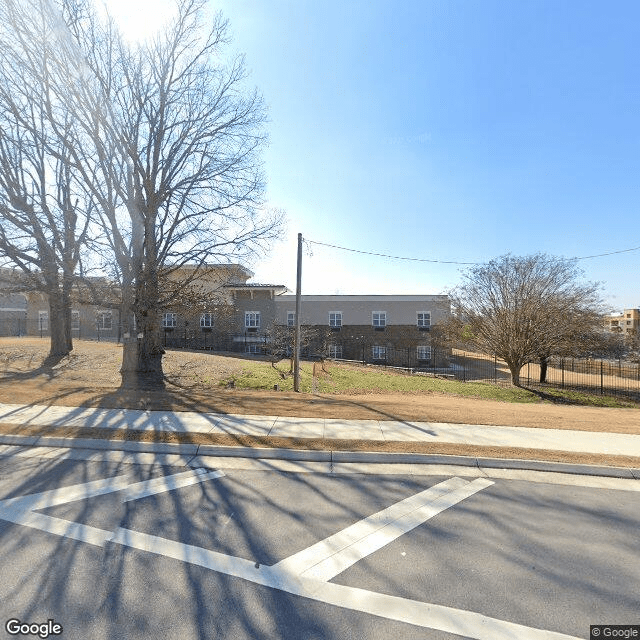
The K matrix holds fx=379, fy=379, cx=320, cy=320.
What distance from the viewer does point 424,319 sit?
33156 mm

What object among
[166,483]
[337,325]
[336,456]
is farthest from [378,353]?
[166,483]

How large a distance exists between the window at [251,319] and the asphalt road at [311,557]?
2892 centimetres

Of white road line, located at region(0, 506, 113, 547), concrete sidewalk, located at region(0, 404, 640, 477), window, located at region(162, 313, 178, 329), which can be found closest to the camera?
white road line, located at region(0, 506, 113, 547)

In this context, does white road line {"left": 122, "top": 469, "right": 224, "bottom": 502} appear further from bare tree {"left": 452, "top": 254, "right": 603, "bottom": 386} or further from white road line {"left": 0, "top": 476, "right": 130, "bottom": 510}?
bare tree {"left": 452, "top": 254, "right": 603, "bottom": 386}

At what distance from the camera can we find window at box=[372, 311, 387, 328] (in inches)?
1326

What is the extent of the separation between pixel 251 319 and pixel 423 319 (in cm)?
1523

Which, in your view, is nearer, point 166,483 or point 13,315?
point 166,483

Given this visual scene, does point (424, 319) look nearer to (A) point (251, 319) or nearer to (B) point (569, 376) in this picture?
(B) point (569, 376)

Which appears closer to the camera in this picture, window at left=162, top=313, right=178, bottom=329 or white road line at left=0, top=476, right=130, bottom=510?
white road line at left=0, top=476, right=130, bottom=510

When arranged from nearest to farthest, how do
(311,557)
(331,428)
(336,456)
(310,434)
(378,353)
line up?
1. (311,557)
2. (336,456)
3. (310,434)
4. (331,428)
5. (378,353)

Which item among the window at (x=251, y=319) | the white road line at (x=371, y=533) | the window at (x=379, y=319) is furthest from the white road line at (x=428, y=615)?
the window at (x=251, y=319)

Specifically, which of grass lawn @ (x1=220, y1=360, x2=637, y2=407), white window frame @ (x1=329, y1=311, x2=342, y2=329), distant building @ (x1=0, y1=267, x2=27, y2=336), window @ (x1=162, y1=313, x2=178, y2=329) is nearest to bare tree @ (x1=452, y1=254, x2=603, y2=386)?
grass lawn @ (x1=220, y1=360, x2=637, y2=407)

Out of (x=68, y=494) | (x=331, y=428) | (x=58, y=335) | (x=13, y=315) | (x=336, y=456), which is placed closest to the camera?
(x=68, y=494)

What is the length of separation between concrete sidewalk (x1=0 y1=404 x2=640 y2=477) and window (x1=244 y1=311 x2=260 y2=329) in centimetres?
2531
